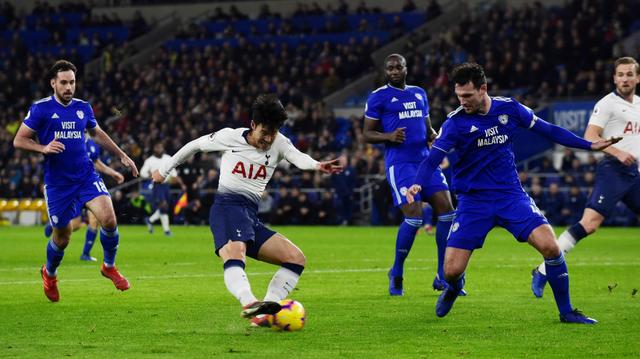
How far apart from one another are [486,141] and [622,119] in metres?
3.92

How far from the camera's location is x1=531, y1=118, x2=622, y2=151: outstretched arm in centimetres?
1019

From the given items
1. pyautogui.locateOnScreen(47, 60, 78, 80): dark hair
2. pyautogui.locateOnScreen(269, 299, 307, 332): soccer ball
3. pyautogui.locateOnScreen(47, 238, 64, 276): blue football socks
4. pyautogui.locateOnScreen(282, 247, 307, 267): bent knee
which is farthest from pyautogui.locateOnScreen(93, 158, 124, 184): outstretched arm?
pyautogui.locateOnScreen(269, 299, 307, 332): soccer ball

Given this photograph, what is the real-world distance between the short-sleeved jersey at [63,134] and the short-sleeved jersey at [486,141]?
4.77 meters

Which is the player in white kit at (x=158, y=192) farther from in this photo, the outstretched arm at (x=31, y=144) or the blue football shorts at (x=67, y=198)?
the outstretched arm at (x=31, y=144)

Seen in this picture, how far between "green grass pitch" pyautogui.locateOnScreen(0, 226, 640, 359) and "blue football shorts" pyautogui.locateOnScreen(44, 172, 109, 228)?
0.94m

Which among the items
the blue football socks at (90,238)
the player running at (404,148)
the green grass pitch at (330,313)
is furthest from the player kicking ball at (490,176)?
the blue football socks at (90,238)

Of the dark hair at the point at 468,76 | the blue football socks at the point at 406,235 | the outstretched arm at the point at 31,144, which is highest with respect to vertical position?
the dark hair at the point at 468,76

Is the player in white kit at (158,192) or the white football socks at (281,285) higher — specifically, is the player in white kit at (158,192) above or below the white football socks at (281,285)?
below

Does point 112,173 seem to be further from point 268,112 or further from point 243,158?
point 268,112

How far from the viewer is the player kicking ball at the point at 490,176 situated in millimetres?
10164

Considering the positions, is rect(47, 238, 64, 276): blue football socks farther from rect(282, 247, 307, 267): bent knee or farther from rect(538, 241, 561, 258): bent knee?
rect(538, 241, 561, 258): bent knee

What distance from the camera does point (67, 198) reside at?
13031 millimetres

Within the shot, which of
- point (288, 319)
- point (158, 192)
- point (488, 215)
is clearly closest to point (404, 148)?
point (488, 215)

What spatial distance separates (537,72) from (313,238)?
1270cm
